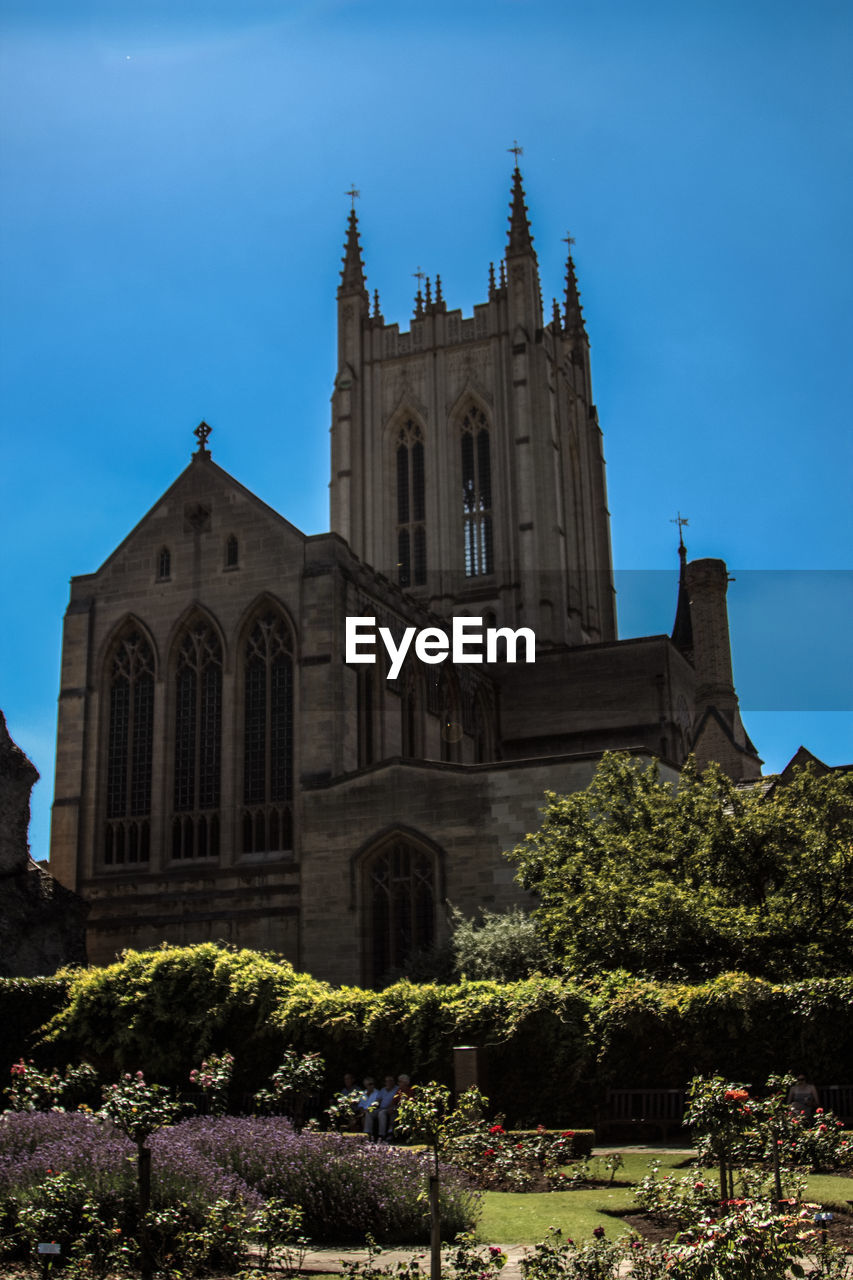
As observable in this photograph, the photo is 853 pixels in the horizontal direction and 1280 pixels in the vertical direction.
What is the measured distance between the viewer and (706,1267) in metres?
8.09

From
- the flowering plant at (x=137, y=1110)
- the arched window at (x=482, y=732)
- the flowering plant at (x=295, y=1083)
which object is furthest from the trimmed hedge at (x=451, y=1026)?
the arched window at (x=482, y=732)

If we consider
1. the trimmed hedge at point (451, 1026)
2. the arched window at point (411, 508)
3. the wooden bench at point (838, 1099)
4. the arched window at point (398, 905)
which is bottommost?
the wooden bench at point (838, 1099)

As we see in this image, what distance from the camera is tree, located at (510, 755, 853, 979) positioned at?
21219 millimetres

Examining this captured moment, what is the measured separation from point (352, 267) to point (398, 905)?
155 feet

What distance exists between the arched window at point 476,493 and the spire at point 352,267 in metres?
10.4

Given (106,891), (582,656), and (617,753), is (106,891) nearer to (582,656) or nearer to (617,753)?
(617,753)

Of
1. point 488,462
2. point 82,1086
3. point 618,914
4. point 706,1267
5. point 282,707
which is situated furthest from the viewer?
point 488,462

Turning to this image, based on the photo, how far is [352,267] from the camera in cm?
7162

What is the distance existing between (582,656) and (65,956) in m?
23.3

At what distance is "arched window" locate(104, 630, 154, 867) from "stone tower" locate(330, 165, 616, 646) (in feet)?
80.9

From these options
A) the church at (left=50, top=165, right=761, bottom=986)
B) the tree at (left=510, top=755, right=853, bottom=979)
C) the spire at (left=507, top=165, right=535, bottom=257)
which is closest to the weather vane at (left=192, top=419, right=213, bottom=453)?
the church at (left=50, top=165, right=761, bottom=986)

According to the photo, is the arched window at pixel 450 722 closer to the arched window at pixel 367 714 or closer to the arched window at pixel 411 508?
the arched window at pixel 367 714

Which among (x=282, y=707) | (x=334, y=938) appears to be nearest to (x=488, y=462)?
(x=282, y=707)

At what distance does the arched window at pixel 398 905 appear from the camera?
104 feet
